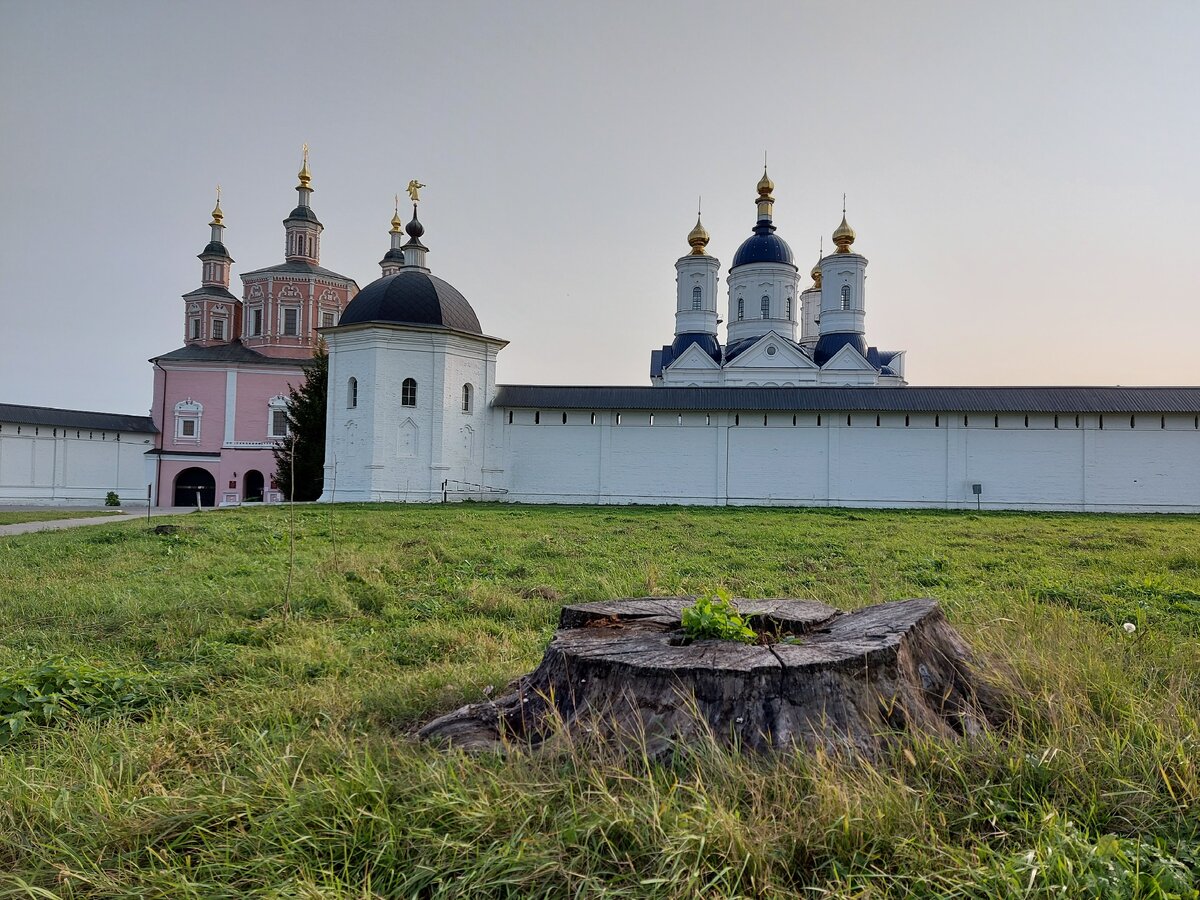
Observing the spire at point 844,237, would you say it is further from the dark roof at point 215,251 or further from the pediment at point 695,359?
the dark roof at point 215,251

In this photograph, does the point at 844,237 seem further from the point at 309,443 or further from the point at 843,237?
the point at 309,443

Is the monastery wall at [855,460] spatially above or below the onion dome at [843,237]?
below

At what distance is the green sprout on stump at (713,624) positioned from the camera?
2.64m

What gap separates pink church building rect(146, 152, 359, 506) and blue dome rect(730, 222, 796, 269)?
689 inches

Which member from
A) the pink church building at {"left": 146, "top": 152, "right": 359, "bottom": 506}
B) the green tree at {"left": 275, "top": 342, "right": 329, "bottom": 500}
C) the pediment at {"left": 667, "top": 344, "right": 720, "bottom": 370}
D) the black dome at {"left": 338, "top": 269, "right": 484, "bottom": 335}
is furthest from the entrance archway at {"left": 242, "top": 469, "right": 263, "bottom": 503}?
the pediment at {"left": 667, "top": 344, "right": 720, "bottom": 370}

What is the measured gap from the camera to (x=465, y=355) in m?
21.3

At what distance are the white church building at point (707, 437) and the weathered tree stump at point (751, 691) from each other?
18.0 m

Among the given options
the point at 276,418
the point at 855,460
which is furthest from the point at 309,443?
the point at 855,460

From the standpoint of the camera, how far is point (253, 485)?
31859 millimetres

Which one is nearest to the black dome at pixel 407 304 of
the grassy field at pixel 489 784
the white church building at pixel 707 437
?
the white church building at pixel 707 437

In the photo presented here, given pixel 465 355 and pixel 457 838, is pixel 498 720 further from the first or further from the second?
pixel 465 355

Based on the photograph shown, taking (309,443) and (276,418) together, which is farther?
(276,418)

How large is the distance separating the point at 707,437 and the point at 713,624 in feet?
60.4

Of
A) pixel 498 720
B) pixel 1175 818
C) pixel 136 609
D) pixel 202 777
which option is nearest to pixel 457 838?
pixel 498 720
